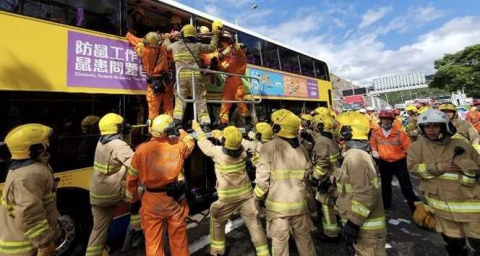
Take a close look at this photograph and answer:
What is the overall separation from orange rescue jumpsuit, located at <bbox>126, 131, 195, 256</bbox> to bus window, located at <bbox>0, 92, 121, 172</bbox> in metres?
1.24

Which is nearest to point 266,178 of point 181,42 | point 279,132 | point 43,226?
point 279,132

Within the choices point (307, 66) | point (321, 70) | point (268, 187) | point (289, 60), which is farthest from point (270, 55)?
point (268, 187)

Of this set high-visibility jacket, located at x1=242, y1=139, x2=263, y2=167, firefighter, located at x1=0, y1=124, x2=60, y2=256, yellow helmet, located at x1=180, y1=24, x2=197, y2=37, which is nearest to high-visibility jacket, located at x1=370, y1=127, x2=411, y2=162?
high-visibility jacket, located at x1=242, y1=139, x2=263, y2=167

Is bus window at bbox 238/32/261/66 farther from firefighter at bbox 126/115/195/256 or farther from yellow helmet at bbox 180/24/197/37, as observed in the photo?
firefighter at bbox 126/115/195/256

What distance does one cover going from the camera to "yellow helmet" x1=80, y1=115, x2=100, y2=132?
12.2ft

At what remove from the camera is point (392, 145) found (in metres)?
4.80

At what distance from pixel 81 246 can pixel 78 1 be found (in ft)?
10.5

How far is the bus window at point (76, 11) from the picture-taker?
3292mm

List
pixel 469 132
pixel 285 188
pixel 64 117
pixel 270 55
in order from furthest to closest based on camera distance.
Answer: pixel 270 55
pixel 469 132
pixel 64 117
pixel 285 188

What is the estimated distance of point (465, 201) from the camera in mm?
2336

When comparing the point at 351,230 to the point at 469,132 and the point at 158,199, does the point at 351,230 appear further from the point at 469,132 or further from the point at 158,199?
the point at 469,132

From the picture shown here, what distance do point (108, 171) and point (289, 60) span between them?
634 centimetres

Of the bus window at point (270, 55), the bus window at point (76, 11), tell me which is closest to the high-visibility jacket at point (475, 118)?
the bus window at point (270, 55)

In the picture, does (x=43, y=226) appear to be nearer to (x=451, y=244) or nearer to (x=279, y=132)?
(x=279, y=132)
